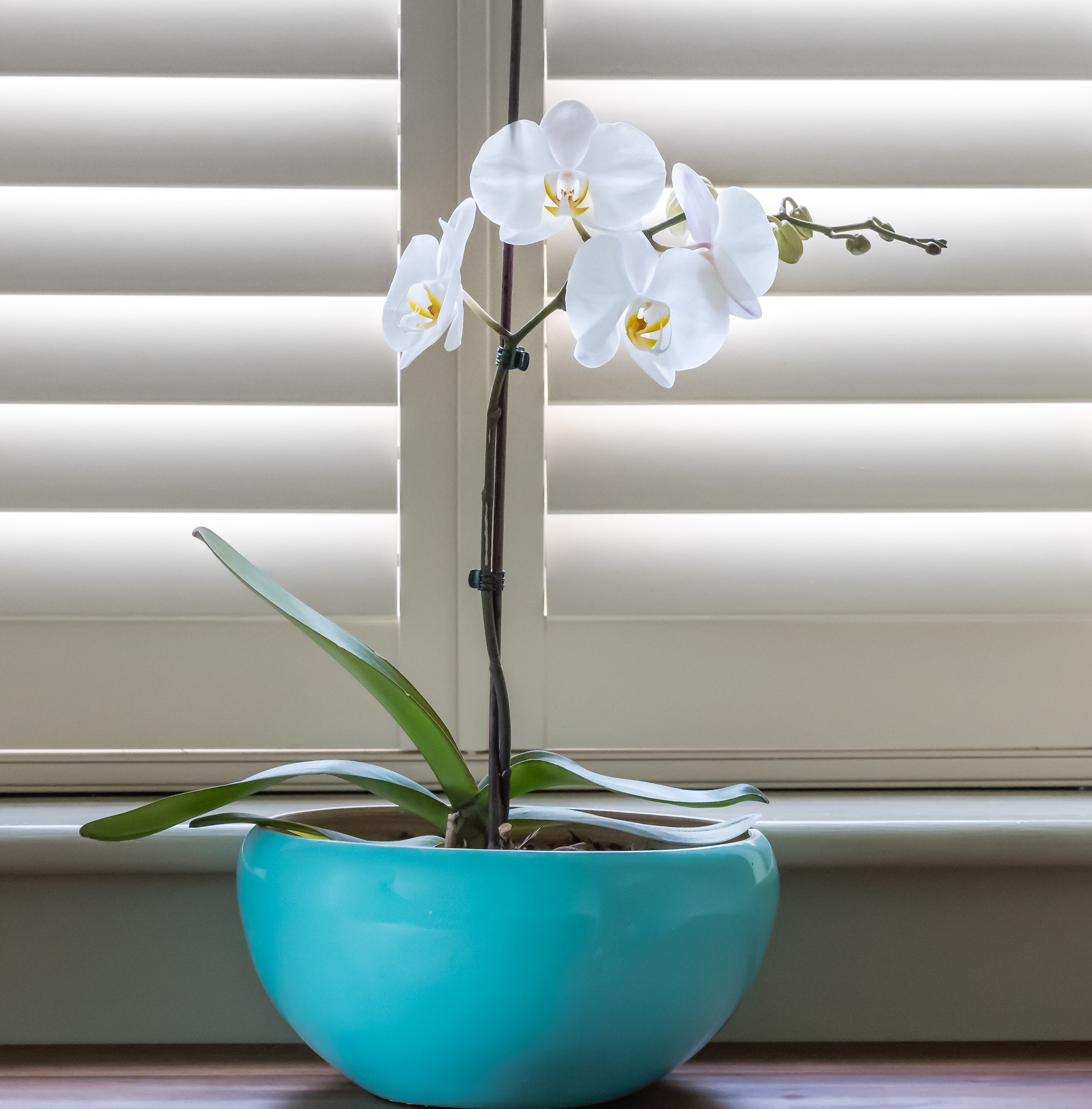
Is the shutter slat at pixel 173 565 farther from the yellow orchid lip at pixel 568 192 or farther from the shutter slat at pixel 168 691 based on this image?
the yellow orchid lip at pixel 568 192

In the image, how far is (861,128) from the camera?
34.6 inches

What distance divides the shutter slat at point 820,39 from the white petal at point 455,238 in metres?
0.39

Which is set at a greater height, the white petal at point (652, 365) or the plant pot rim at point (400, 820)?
the white petal at point (652, 365)

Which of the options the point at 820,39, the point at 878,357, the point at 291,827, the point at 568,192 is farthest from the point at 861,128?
the point at 291,827

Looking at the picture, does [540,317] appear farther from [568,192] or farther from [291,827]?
[291,827]

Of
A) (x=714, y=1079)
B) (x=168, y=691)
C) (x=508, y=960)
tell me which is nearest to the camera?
(x=508, y=960)

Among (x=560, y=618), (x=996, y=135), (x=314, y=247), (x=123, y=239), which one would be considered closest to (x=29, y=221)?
(x=123, y=239)

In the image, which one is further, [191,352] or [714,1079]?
[191,352]

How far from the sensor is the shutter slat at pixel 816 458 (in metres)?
0.86

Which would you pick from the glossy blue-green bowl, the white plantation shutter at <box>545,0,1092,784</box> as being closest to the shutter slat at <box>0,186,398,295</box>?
the white plantation shutter at <box>545,0,1092,784</box>

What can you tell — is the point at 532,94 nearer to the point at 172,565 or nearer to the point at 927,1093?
the point at 172,565

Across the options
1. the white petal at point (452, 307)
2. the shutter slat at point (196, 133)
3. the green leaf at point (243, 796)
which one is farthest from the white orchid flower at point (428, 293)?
Answer: the shutter slat at point (196, 133)

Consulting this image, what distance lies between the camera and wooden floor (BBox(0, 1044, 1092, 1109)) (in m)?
0.60

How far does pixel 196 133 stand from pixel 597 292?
1.64 feet
